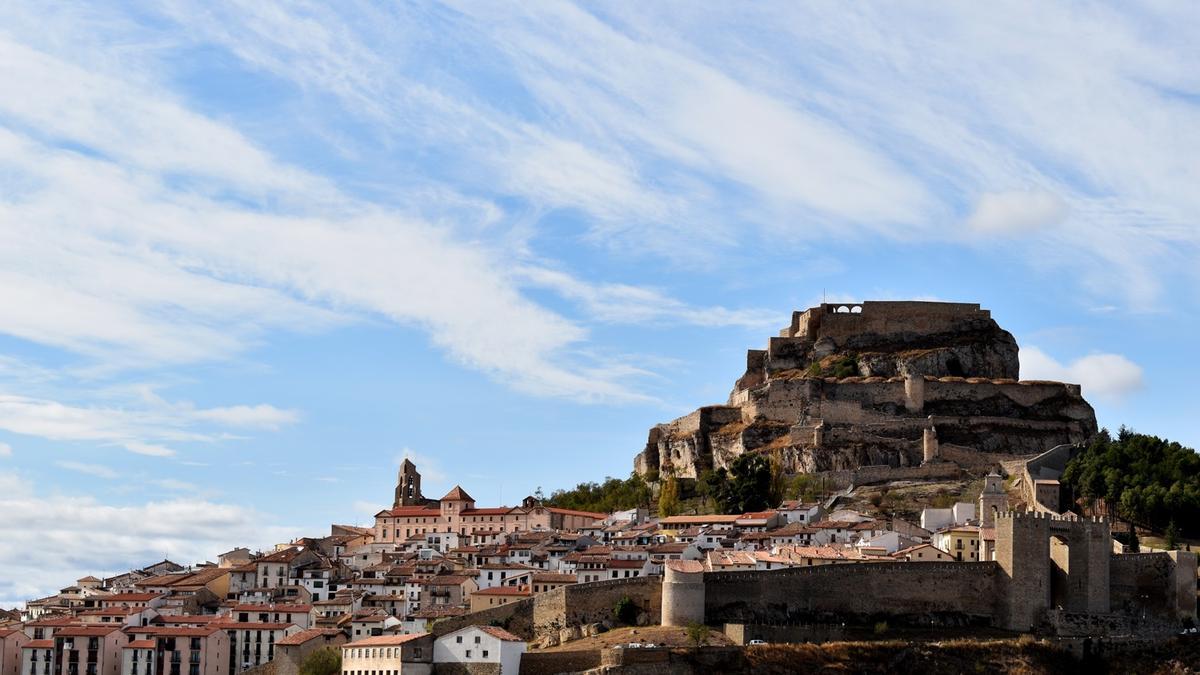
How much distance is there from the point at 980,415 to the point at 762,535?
19.1 metres

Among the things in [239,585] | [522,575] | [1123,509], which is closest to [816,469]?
[1123,509]

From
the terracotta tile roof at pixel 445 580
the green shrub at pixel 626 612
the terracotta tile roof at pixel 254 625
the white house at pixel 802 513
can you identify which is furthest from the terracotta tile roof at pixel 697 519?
the terracotta tile roof at pixel 254 625

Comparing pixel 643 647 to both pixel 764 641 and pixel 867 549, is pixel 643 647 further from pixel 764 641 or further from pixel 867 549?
pixel 867 549

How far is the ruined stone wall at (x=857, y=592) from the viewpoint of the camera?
70500mm

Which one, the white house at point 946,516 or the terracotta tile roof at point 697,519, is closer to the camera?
the white house at point 946,516

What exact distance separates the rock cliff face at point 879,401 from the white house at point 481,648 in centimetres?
3119

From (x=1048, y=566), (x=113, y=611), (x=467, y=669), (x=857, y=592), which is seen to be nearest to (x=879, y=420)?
(x=1048, y=566)

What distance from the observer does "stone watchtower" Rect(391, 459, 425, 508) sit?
105062mm

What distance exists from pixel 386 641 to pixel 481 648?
12.3 ft

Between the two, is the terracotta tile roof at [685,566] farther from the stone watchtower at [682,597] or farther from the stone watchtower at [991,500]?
the stone watchtower at [991,500]

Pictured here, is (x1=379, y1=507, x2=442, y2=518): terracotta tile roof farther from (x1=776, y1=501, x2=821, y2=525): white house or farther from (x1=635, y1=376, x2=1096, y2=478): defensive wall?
(x1=776, y1=501, x2=821, y2=525): white house

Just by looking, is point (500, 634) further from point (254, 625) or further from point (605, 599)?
point (254, 625)

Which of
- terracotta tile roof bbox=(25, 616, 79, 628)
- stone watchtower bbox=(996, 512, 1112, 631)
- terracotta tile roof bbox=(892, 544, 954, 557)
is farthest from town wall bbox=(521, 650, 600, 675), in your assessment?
terracotta tile roof bbox=(25, 616, 79, 628)

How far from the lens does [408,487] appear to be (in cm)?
10562
